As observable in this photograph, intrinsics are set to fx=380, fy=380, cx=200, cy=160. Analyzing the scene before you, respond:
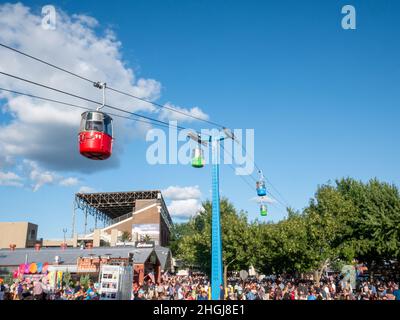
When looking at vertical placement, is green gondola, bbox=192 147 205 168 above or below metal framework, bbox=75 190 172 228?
below

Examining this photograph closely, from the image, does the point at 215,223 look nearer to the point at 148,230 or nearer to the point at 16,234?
the point at 148,230

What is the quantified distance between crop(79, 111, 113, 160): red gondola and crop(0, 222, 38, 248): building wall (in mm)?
66403

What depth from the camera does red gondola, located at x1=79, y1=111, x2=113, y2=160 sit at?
42.9 ft

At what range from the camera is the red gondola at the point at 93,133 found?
13078mm

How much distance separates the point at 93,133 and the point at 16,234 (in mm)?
67821

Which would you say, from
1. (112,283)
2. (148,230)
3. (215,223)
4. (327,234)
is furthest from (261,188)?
(148,230)

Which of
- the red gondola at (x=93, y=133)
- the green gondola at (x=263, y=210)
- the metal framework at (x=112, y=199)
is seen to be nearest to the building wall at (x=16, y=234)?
the metal framework at (x=112, y=199)

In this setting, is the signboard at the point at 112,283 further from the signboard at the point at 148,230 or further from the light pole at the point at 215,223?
the signboard at the point at 148,230

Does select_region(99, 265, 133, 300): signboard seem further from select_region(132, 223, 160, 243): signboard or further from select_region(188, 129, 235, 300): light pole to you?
select_region(132, 223, 160, 243): signboard

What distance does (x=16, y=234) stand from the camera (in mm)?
71562

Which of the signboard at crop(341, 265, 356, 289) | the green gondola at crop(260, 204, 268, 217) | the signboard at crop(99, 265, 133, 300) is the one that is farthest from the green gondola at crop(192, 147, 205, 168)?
the signboard at crop(341, 265, 356, 289)

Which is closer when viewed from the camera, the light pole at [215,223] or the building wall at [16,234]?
the light pole at [215,223]

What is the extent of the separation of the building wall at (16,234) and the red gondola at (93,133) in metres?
66.4

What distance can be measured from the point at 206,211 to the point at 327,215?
3321cm
